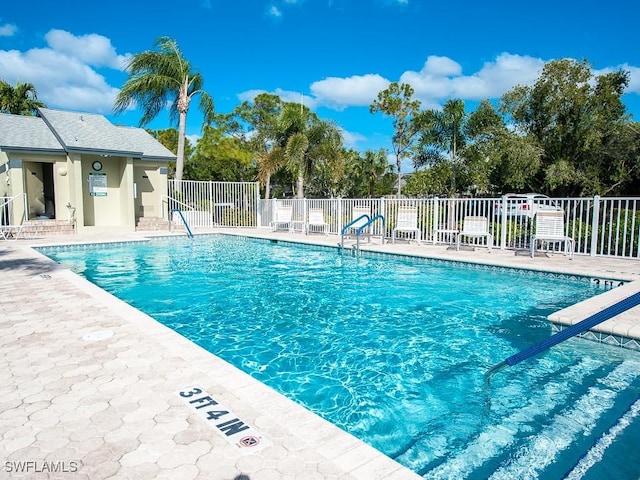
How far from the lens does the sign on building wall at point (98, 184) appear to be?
18.0m

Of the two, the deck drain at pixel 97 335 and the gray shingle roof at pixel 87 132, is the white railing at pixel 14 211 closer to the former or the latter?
the gray shingle roof at pixel 87 132

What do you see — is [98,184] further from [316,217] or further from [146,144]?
[316,217]

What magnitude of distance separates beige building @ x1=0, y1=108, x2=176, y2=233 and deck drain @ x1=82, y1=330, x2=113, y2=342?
44.5 feet

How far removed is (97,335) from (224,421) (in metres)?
2.39

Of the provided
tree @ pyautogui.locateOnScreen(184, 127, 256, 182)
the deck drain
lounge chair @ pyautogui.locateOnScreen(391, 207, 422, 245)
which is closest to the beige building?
lounge chair @ pyautogui.locateOnScreen(391, 207, 422, 245)

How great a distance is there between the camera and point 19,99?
25281mm

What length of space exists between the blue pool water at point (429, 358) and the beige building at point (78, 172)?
871cm

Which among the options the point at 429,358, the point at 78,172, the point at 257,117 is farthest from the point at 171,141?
the point at 429,358

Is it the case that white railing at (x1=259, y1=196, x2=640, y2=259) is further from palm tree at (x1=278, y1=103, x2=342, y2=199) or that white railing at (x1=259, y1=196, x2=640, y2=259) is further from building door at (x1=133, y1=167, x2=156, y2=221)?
building door at (x1=133, y1=167, x2=156, y2=221)

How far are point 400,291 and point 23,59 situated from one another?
3965 cm

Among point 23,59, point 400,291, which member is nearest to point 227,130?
point 23,59

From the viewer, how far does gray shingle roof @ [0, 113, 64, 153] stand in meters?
15.7

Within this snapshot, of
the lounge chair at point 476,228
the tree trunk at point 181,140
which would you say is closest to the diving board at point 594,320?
the lounge chair at point 476,228

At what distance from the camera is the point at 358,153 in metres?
41.2
